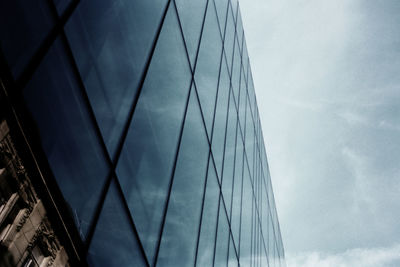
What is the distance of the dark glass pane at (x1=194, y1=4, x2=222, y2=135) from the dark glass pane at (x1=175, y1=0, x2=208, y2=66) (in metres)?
0.47

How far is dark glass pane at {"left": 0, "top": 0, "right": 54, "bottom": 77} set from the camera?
4.05 meters

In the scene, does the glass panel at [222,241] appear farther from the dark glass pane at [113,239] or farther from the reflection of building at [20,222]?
the reflection of building at [20,222]

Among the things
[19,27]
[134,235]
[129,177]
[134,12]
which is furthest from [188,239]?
[19,27]

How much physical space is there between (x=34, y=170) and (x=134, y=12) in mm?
4128

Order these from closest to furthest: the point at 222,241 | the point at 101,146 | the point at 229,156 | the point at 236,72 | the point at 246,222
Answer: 1. the point at 101,146
2. the point at 222,241
3. the point at 229,156
4. the point at 246,222
5. the point at 236,72

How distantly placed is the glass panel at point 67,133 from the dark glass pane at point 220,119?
6667mm

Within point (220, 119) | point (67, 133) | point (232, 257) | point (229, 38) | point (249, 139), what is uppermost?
point (229, 38)

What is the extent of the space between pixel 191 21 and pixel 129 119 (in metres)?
5.45

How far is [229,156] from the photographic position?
14.4 metres

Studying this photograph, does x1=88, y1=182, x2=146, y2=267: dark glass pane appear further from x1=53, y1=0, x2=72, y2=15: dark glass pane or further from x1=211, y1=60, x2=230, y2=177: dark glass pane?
x1=211, y1=60, x2=230, y2=177: dark glass pane

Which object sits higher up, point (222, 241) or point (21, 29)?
point (222, 241)

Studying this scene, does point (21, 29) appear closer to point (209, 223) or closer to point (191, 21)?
point (191, 21)

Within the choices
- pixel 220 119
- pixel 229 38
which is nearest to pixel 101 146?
pixel 220 119

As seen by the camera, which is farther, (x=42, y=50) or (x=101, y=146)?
(x=101, y=146)
